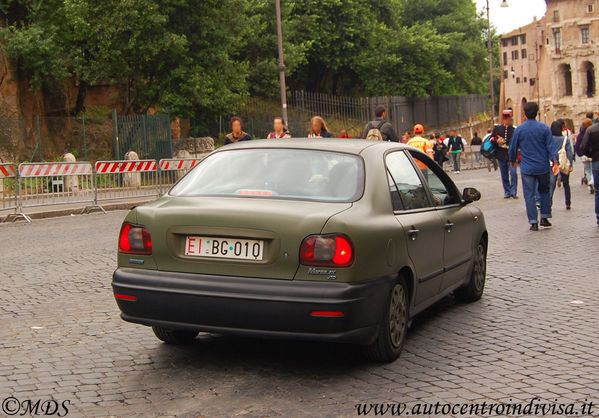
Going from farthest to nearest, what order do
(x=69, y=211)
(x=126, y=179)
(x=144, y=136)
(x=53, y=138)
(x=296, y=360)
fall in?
(x=144, y=136)
(x=53, y=138)
(x=126, y=179)
(x=69, y=211)
(x=296, y=360)

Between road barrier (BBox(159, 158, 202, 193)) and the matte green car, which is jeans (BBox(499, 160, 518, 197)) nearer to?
road barrier (BBox(159, 158, 202, 193))

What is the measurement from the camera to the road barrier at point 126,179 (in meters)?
22.2

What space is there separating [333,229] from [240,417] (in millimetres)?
1272

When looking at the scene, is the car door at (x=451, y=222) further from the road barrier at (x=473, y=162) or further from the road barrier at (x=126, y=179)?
the road barrier at (x=473, y=162)

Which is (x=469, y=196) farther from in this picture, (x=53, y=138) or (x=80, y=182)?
(x=53, y=138)

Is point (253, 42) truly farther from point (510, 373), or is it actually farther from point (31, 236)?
point (510, 373)

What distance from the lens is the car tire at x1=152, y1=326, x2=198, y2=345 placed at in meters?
6.09

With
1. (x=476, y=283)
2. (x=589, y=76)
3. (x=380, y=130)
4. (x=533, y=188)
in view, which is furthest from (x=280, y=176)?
(x=589, y=76)

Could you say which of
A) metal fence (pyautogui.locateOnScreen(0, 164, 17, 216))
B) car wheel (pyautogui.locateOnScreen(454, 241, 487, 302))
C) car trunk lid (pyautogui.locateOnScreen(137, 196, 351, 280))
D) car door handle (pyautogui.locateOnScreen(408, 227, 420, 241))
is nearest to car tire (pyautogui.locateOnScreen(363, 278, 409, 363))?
car door handle (pyautogui.locateOnScreen(408, 227, 420, 241))

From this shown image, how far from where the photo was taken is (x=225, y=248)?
206 inches

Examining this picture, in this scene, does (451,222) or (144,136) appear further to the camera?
(144,136)

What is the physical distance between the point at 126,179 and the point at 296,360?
17.9 metres

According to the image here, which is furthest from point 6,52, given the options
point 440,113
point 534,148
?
point 440,113

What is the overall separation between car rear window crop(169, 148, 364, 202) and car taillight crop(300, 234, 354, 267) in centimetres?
42
